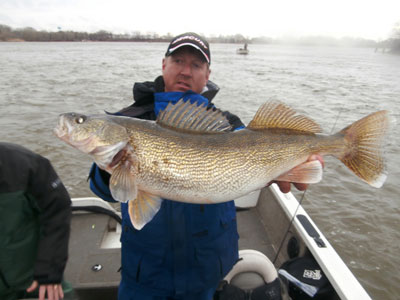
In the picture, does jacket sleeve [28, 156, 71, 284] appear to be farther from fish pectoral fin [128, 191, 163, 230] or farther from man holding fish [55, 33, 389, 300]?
fish pectoral fin [128, 191, 163, 230]

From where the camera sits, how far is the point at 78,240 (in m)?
3.77

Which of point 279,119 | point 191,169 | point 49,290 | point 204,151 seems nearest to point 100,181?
point 191,169

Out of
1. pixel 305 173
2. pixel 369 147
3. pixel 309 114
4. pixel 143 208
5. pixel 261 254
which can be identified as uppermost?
pixel 369 147

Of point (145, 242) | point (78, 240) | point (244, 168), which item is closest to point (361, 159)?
point (244, 168)

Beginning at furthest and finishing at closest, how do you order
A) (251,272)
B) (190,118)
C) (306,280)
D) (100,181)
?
(251,272), (306,280), (100,181), (190,118)

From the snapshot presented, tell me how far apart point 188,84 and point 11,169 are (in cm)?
161

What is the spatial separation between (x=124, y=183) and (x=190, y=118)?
655 mm

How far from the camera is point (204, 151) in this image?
6.44 feet

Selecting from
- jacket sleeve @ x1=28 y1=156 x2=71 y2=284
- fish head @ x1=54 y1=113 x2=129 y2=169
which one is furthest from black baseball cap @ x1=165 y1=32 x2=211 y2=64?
jacket sleeve @ x1=28 y1=156 x2=71 y2=284

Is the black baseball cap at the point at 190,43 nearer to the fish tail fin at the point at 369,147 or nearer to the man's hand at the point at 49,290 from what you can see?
the fish tail fin at the point at 369,147

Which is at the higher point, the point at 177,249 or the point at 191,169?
the point at 191,169

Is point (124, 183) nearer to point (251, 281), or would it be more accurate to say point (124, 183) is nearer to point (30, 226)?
→ point (30, 226)

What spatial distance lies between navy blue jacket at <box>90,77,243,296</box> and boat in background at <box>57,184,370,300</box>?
675 mm

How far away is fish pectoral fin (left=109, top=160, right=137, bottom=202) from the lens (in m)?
1.87
